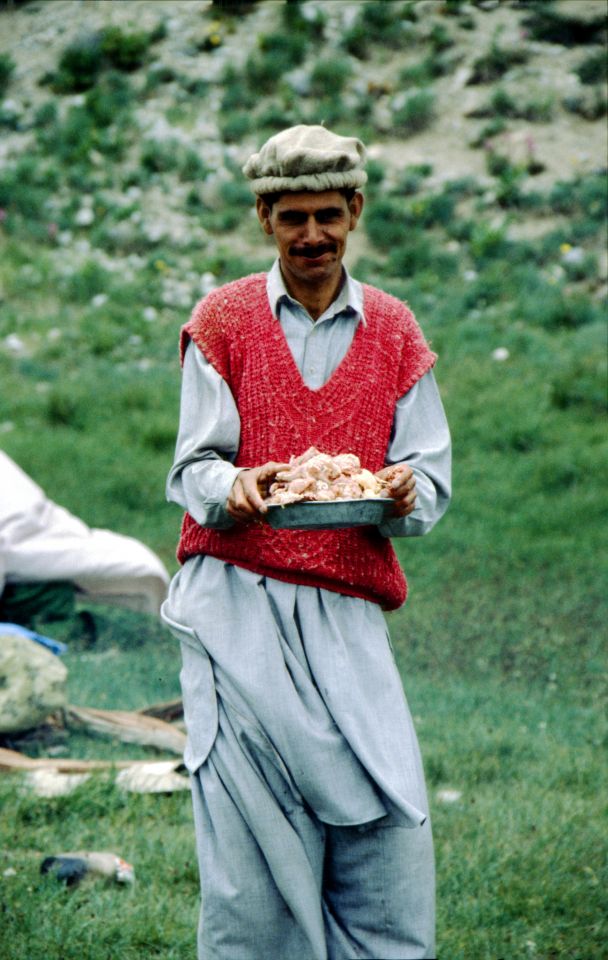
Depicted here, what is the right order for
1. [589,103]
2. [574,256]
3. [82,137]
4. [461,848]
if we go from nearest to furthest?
[461,848], [574,256], [589,103], [82,137]

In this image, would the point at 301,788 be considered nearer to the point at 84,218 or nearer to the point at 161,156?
the point at 84,218

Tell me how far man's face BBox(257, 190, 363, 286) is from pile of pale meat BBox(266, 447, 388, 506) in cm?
44

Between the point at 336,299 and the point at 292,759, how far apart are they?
104 cm

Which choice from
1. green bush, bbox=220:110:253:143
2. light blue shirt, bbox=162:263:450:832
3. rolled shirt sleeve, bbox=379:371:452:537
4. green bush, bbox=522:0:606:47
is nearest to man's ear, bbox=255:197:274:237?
light blue shirt, bbox=162:263:450:832

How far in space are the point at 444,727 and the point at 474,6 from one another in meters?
10.6

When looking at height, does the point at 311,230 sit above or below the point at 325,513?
above

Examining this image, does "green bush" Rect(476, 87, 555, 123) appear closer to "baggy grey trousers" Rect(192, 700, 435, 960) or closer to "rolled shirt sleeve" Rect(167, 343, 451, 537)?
"rolled shirt sleeve" Rect(167, 343, 451, 537)

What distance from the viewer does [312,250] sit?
3164 mm

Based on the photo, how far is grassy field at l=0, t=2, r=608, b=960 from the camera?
15.5ft

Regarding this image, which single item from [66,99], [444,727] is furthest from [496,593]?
[66,99]

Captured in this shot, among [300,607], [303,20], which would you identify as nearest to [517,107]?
[303,20]

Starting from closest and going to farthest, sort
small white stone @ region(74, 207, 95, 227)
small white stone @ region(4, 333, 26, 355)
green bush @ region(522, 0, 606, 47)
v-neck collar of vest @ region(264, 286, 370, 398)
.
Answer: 1. v-neck collar of vest @ region(264, 286, 370, 398)
2. small white stone @ region(4, 333, 26, 355)
3. green bush @ region(522, 0, 606, 47)
4. small white stone @ region(74, 207, 95, 227)

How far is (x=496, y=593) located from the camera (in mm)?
7984

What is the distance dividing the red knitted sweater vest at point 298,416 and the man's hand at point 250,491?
0.20 m
